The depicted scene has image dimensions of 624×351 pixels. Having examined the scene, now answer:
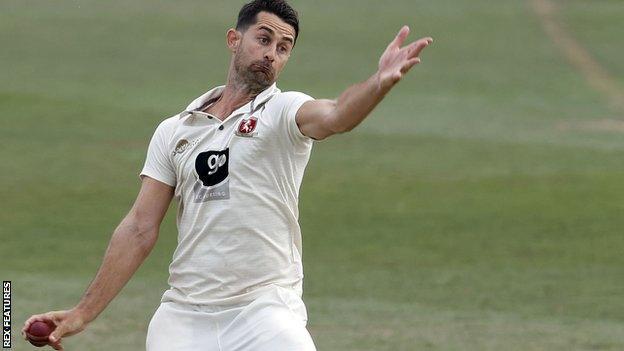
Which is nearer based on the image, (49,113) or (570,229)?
(570,229)

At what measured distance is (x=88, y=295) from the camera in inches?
264

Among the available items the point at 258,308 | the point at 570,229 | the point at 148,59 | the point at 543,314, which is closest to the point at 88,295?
the point at 258,308

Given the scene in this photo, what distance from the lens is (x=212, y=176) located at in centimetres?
646

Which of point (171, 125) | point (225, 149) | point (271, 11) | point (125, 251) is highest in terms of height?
point (271, 11)

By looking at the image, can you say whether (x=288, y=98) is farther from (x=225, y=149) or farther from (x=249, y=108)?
(x=225, y=149)

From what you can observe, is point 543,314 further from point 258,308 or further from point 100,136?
point 100,136

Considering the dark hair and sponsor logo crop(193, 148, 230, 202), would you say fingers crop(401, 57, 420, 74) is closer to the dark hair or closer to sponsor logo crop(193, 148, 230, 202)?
sponsor logo crop(193, 148, 230, 202)

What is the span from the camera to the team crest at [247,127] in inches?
253

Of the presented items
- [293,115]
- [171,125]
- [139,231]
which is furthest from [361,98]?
[139,231]

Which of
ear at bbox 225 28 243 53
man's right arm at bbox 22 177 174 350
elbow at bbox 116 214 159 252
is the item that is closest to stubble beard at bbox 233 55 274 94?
ear at bbox 225 28 243 53

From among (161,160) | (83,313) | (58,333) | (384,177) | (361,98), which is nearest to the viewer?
(361,98)

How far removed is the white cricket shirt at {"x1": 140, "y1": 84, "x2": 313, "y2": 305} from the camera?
21.0 ft

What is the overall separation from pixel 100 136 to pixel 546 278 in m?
10.6

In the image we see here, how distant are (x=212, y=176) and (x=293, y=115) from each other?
0.46 meters
